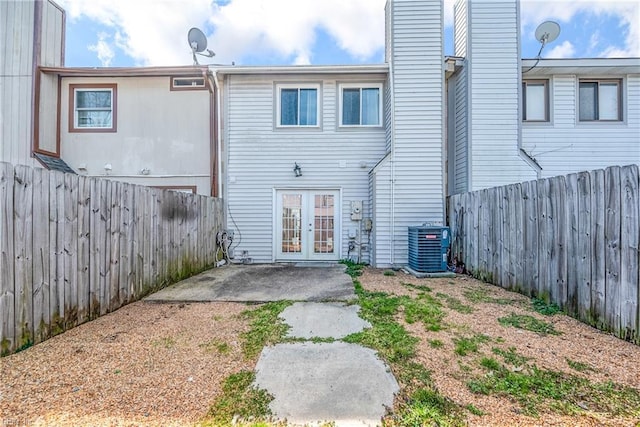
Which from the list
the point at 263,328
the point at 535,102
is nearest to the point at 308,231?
the point at 263,328

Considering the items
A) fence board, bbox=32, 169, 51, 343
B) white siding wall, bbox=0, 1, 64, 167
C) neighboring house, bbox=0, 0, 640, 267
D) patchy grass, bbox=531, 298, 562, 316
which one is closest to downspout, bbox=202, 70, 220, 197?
Answer: neighboring house, bbox=0, 0, 640, 267

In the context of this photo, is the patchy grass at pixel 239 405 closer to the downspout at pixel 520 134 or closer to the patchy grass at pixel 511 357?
the patchy grass at pixel 511 357

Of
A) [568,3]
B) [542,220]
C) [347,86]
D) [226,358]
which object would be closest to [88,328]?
[226,358]

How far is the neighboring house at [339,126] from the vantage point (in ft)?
23.2

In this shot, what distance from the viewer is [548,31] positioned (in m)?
7.55

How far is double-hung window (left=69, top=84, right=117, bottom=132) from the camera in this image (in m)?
7.98

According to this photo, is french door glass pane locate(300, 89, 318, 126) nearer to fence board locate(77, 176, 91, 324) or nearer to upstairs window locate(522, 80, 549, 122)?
fence board locate(77, 176, 91, 324)

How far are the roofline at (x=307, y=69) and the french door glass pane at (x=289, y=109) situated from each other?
57 centimetres

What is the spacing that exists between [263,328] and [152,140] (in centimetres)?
708

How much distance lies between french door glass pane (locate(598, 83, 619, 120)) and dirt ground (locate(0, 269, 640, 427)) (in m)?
7.48

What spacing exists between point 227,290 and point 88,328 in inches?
79.0

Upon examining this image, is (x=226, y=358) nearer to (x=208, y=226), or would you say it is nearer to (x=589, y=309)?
(x=589, y=309)

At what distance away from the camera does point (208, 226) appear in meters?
6.91

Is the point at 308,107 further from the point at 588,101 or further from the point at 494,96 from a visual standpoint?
the point at 588,101
